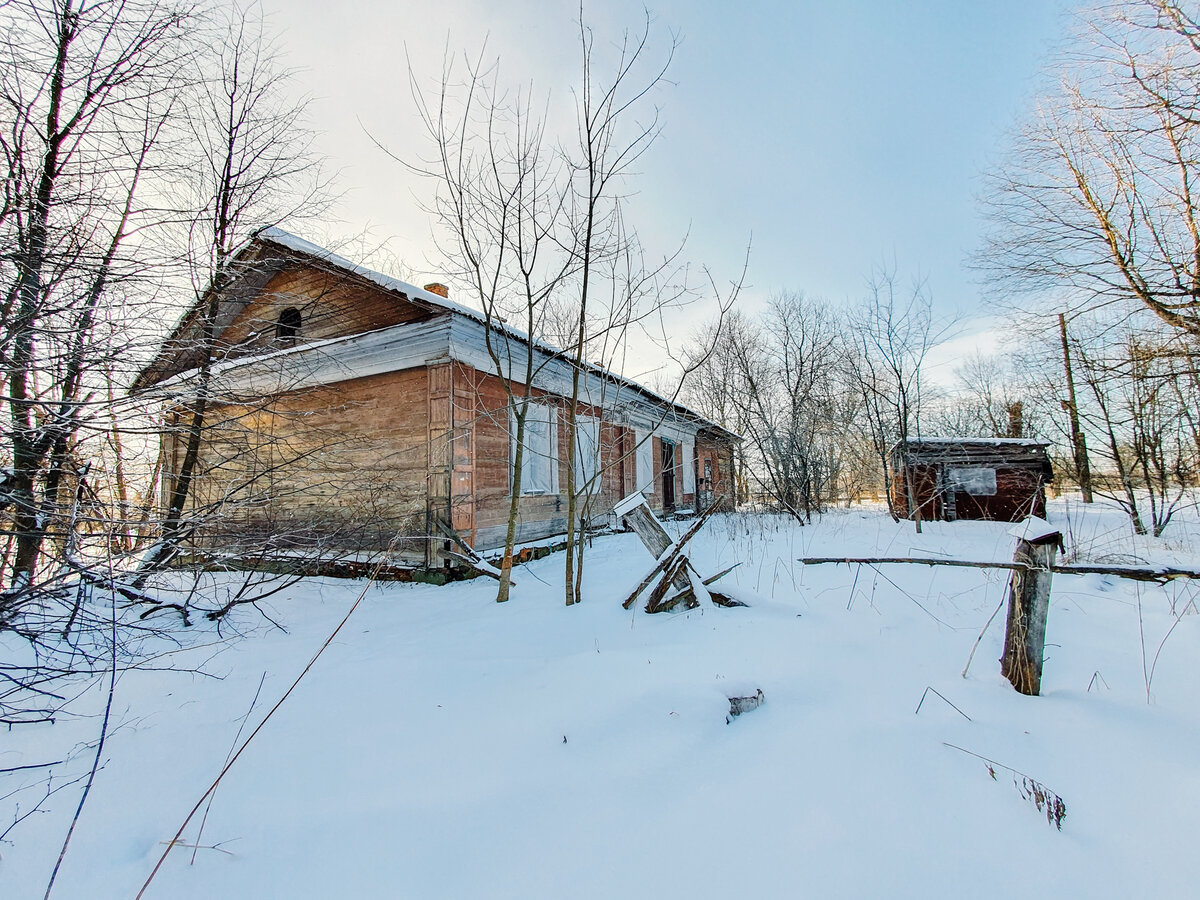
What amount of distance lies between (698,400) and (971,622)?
61.0ft

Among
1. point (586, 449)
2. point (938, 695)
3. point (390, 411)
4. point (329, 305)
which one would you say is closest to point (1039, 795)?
point (938, 695)

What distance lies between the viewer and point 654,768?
2051 mm

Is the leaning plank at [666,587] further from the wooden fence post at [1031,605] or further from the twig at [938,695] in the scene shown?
the wooden fence post at [1031,605]

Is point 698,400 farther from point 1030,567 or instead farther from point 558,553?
point 1030,567

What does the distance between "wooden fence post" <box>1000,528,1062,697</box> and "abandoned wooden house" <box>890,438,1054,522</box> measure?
12442 millimetres

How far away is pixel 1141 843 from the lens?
157 cm

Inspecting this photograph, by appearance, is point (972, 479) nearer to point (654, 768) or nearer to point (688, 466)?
point (688, 466)

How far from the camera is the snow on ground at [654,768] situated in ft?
5.16

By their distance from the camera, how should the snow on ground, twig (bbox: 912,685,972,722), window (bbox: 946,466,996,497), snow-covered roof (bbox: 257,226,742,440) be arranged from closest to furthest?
the snow on ground → twig (bbox: 912,685,972,722) → snow-covered roof (bbox: 257,226,742,440) → window (bbox: 946,466,996,497)

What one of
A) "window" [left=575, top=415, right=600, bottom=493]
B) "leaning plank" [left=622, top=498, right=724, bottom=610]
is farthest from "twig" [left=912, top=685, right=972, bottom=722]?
"window" [left=575, top=415, right=600, bottom=493]

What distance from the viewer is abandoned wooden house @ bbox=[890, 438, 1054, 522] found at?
13.4m

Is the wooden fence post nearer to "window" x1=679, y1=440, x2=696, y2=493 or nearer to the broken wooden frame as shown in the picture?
the broken wooden frame

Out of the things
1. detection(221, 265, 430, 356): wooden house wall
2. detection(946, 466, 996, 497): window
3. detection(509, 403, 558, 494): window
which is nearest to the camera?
detection(221, 265, 430, 356): wooden house wall

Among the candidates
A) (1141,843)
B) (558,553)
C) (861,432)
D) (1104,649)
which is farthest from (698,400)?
(1141,843)
